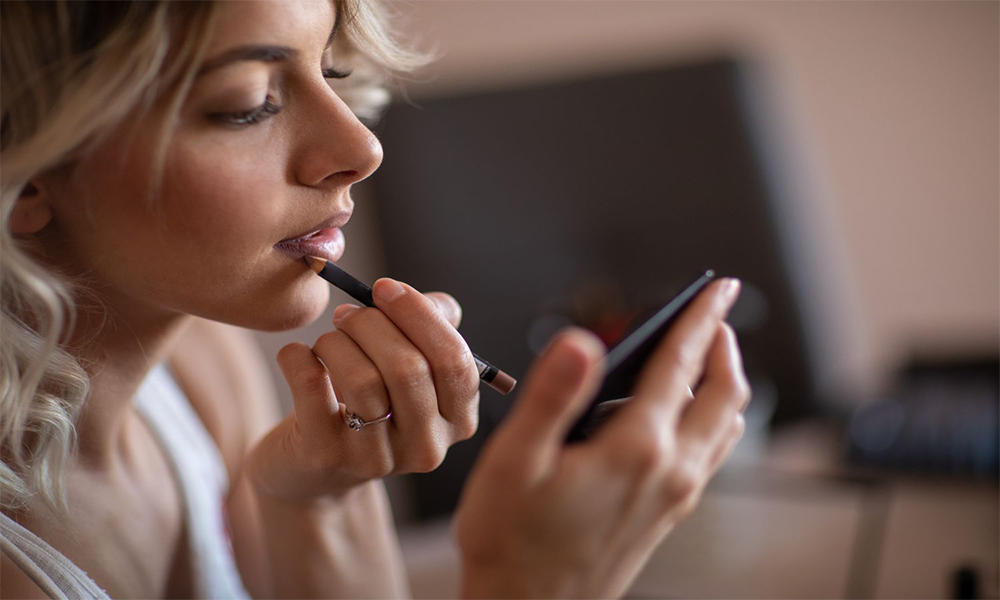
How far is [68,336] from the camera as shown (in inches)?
23.9

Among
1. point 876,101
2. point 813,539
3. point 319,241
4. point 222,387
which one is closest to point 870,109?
point 876,101

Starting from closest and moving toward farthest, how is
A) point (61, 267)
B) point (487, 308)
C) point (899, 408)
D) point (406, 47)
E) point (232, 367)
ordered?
point (61, 267) → point (406, 47) → point (232, 367) → point (899, 408) → point (487, 308)

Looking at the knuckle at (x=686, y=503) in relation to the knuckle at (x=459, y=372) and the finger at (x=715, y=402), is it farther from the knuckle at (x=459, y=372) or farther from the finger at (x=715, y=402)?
the knuckle at (x=459, y=372)

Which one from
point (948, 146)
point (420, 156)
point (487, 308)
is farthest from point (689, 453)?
point (948, 146)

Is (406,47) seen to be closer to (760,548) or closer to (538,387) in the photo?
(538,387)

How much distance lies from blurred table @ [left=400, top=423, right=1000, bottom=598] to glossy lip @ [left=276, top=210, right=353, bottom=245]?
47cm

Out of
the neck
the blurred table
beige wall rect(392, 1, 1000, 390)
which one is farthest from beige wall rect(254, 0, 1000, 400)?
the neck

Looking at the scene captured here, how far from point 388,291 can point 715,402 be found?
244 mm

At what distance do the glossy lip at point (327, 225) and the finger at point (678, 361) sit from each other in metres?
0.28

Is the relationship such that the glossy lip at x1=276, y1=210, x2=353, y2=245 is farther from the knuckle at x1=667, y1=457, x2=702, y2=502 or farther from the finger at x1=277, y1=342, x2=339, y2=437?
the knuckle at x1=667, y1=457, x2=702, y2=502

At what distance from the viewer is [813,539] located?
0.91 metres

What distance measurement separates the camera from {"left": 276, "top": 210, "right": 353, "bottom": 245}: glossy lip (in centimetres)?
61

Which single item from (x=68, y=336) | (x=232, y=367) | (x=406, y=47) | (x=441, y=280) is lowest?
(x=441, y=280)

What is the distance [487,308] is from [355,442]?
1.02m
